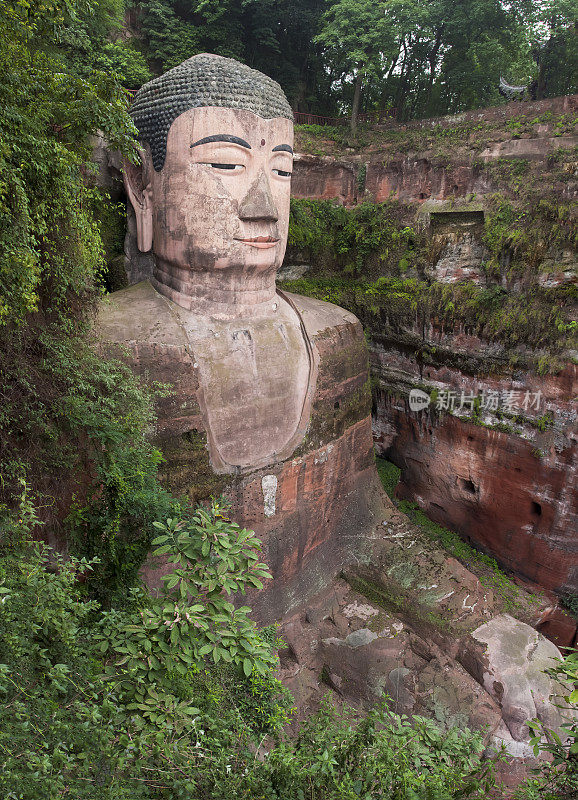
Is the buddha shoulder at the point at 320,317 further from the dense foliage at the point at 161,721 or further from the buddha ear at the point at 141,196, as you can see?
the dense foliage at the point at 161,721

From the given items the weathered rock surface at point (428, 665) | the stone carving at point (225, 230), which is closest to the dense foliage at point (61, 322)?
the stone carving at point (225, 230)

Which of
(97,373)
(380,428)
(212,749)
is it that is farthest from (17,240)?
(380,428)

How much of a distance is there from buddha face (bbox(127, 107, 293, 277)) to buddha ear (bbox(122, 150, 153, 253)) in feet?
0.09

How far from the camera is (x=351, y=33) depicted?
14.5 metres

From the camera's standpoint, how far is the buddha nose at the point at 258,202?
18.6ft

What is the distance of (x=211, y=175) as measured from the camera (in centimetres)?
→ 560

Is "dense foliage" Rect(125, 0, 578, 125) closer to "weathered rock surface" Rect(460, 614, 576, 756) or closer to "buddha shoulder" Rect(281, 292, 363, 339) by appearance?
"buddha shoulder" Rect(281, 292, 363, 339)

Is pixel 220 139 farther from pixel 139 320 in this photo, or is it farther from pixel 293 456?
pixel 293 456

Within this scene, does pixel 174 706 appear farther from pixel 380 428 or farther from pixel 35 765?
pixel 380 428

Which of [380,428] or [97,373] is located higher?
[97,373]

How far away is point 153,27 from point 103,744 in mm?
16169

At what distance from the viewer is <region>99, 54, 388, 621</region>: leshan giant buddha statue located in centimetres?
557

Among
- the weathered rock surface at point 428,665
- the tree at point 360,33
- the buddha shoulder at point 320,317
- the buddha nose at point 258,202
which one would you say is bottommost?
the weathered rock surface at point 428,665

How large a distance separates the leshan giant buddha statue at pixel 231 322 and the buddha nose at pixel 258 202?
0.7 inches
